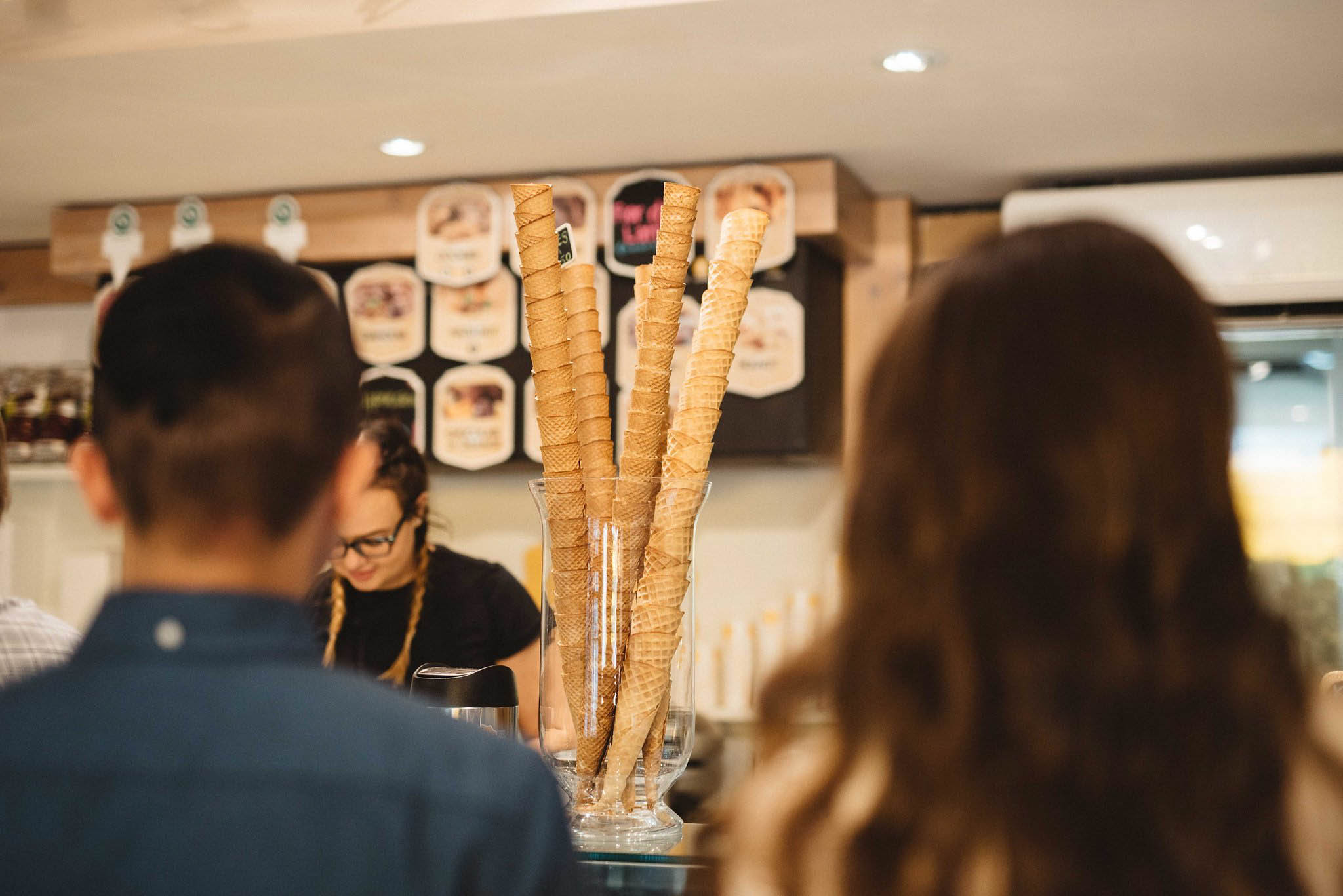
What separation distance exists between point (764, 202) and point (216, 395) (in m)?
2.69

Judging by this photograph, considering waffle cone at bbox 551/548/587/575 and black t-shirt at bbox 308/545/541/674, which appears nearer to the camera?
waffle cone at bbox 551/548/587/575

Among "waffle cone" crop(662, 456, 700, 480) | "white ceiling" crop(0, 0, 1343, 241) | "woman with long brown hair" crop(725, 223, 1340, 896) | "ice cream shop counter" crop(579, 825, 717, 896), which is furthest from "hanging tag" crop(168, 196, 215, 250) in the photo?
"woman with long brown hair" crop(725, 223, 1340, 896)

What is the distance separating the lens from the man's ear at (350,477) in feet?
2.71

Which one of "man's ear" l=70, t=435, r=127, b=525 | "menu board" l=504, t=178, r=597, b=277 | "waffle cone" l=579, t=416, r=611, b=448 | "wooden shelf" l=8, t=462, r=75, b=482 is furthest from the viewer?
"wooden shelf" l=8, t=462, r=75, b=482

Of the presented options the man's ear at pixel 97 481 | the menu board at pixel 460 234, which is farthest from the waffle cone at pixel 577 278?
the menu board at pixel 460 234

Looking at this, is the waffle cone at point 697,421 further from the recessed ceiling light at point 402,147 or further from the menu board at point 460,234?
the menu board at point 460,234

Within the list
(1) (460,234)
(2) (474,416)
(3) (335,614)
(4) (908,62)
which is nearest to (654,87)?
(4) (908,62)

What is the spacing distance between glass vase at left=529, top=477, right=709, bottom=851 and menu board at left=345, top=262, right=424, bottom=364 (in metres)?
2.45

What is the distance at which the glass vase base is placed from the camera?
1235 millimetres

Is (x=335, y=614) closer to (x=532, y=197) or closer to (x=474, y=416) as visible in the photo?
(x=474, y=416)

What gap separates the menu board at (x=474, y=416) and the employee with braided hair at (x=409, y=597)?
0.91m

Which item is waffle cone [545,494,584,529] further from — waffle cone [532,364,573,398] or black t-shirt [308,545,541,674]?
black t-shirt [308,545,541,674]

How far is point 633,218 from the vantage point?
3.44 meters

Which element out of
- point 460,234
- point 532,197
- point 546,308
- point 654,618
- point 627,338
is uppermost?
point 460,234
